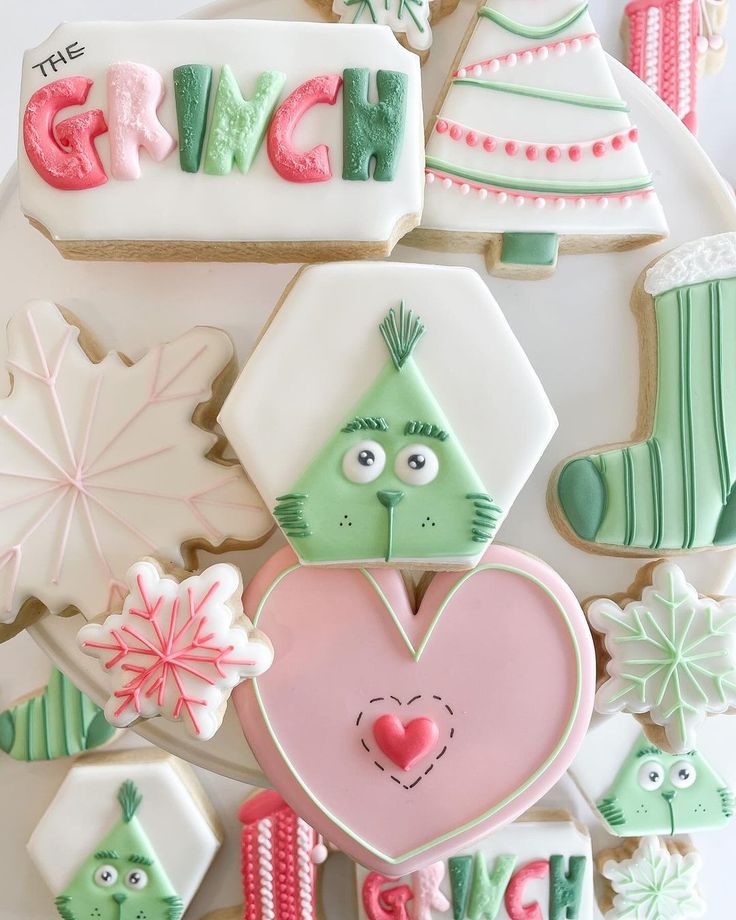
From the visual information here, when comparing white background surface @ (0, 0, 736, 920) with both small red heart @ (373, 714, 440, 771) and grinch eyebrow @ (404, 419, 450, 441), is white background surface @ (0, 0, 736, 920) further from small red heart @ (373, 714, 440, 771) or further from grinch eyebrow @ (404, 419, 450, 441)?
grinch eyebrow @ (404, 419, 450, 441)

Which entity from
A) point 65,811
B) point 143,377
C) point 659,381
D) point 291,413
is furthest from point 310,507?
point 65,811

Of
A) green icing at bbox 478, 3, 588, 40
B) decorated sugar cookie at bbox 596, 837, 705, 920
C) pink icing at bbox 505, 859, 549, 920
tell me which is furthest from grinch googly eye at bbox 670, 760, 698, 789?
green icing at bbox 478, 3, 588, 40

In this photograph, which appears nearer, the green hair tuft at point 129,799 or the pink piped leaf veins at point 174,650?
the pink piped leaf veins at point 174,650

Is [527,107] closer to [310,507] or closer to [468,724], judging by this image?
[310,507]

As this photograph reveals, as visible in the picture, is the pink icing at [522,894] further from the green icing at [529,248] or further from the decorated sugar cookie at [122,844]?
the green icing at [529,248]

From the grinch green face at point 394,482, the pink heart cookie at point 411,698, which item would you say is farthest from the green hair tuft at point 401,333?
the pink heart cookie at point 411,698

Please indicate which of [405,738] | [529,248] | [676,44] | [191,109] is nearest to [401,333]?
[529,248]

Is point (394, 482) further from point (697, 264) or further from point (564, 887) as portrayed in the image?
point (564, 887)
